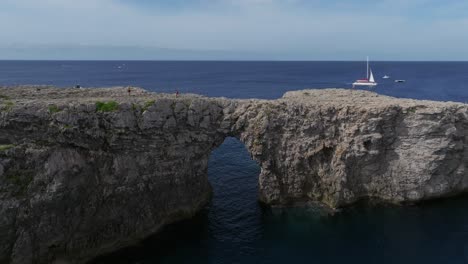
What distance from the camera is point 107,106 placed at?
36875 mm

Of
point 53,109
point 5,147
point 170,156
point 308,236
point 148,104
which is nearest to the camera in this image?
point 5,147

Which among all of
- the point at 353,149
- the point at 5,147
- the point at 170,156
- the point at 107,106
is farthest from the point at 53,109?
the point at 353,149

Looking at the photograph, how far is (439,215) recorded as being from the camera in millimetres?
42062

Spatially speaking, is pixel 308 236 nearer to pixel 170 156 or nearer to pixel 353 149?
pixel 353 149

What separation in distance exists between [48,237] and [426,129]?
1629 inches

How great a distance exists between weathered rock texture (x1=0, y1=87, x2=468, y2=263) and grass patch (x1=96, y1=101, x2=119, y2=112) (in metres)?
0.10

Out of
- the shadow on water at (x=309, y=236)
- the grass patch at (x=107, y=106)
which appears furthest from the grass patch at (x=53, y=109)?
the shadow on water at (x=309, y=236)

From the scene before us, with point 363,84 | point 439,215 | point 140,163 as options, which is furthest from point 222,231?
point 363,84

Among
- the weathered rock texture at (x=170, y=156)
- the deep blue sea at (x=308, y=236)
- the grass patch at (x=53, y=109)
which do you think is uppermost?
the grass patch at (x=53, y=109)

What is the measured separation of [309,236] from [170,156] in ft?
55.5

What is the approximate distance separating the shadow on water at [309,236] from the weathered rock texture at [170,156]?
1.79 m

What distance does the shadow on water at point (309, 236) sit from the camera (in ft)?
115

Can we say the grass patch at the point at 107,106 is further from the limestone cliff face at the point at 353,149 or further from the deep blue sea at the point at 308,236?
the limestone cliff face at the point at 353,149

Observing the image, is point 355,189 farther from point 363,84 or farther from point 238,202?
point 363,84
